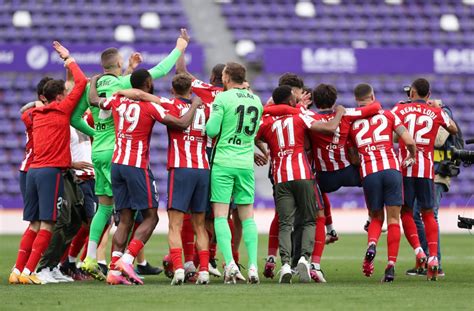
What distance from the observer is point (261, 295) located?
28.2ft

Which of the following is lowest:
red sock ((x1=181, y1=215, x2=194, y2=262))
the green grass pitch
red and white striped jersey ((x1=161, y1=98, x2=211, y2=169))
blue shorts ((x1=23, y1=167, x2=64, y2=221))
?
the green grass pitch

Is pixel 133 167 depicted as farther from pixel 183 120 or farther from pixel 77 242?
pixel 77 242

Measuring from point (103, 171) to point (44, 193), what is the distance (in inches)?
26.3

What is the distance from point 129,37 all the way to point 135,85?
1592 centimetres

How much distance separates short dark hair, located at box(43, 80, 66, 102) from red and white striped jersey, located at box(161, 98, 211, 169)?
1186 mm

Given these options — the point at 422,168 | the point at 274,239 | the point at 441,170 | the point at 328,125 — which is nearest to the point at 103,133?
the point at 274,239

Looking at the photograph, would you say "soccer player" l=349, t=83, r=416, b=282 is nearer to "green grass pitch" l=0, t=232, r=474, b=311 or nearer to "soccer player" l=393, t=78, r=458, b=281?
"soccer player" l=393, t=78, r=458, b=281

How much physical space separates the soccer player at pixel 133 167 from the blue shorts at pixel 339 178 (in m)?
1.86

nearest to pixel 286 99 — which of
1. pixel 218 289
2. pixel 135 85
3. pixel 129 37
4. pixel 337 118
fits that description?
pixel 337 118

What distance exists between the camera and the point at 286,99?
1066 centimetres

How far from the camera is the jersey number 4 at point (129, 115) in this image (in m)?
10.0

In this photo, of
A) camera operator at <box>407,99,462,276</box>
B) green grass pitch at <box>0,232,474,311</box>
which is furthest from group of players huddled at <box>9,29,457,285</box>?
camera operator at <box>407,99,462,276</box>

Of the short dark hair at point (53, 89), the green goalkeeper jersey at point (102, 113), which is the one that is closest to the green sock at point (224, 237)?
the green goalkeeper jersey at point (102, 113)

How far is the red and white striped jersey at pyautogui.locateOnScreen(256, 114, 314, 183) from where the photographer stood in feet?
34.5
